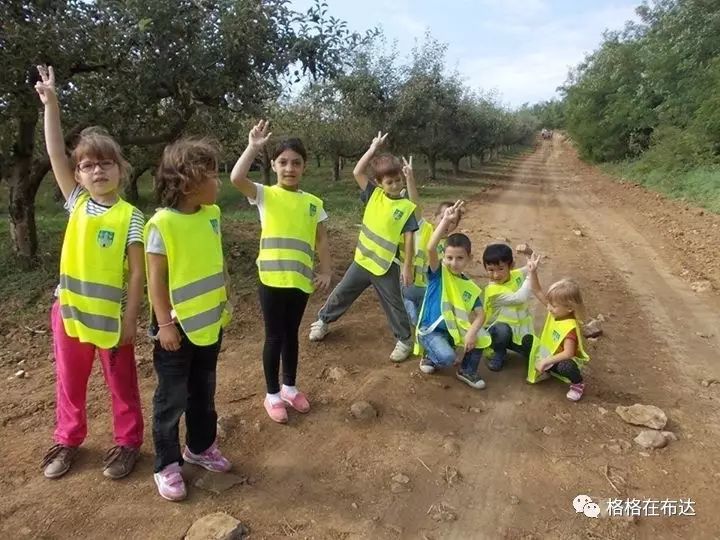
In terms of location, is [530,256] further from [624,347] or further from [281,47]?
[281,47]

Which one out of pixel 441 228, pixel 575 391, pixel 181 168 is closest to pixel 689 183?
pixel 575 391

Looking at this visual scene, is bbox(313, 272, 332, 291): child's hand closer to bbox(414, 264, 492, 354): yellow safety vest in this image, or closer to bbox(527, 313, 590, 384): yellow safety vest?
bbox(414, 264, 492, 354): yellow safety vest

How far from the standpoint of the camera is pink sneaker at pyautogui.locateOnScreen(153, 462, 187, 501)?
2.71 metres

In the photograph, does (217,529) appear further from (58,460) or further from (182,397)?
(58,460)

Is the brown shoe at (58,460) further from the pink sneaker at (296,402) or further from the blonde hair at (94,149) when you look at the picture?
the blonde hair at (94,149)

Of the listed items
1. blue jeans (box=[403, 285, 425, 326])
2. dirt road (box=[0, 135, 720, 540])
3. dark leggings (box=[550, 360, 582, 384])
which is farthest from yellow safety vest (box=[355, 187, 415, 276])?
dark leggings (box=[550, 360, 582, 384])

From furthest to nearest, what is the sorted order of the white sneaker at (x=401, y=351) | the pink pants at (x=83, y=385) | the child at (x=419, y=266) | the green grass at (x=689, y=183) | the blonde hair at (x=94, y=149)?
the green grass at (x=689, y=183) → the child at (x=419, y=266) → the white sneaker at (x=401, y=351) → the pink pants at (x=83, y=385) → the blonde hair at (x=94, y=149)

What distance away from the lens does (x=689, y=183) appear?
16.8 meters

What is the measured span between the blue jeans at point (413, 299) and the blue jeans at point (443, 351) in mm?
669

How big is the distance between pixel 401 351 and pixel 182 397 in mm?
2247

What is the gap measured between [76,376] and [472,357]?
9.15ft

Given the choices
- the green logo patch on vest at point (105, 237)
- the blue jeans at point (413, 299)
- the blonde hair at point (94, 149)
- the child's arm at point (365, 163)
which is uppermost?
the blonde hair at point (94, 149)

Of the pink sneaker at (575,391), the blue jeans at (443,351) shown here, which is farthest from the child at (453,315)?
the pink sneaker at (575,391)

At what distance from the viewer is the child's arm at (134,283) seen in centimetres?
266
